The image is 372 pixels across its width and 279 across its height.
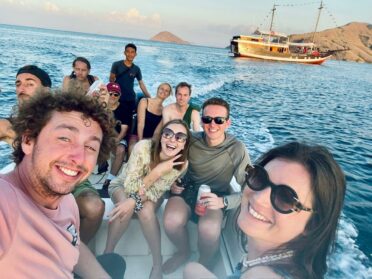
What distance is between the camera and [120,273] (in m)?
2.26

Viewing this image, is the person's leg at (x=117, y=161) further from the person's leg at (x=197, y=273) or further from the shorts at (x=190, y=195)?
the person's leg at (x=197, y=273)

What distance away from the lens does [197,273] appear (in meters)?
1.79

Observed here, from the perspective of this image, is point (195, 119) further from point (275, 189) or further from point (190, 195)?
point (275, 189)

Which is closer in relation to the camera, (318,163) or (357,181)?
(318,163)

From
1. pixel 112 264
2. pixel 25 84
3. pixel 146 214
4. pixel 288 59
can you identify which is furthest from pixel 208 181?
pixel 288 59

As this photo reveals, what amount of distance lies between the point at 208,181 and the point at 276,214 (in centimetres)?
164

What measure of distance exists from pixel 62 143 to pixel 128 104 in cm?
385

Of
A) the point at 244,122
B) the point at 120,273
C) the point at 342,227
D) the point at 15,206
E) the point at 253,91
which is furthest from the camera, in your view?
the point at 253,91

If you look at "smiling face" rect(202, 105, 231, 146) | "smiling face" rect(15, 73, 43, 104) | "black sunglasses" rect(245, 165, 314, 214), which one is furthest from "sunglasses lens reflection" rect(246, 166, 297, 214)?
"smiling face" rect(15, 73, 43, 104)

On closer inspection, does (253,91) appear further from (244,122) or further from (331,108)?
(244,122)

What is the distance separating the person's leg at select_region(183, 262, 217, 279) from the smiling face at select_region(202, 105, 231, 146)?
1.38 metres

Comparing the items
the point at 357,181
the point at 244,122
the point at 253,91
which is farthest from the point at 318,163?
the point at 253,91

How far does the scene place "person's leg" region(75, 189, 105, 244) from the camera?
2273 mm

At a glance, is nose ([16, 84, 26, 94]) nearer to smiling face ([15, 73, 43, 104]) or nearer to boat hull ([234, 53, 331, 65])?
smiling face ([15, 73, 43, 104])
